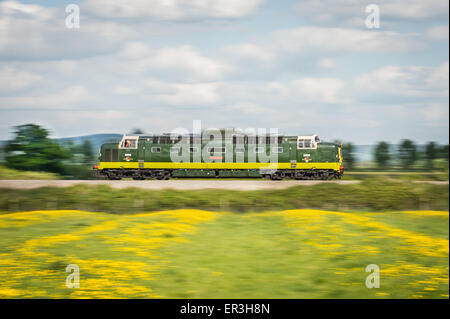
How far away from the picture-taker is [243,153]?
39.9 meters

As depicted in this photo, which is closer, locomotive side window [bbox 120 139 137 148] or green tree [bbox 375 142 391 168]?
locomotive side window [bbox 120 139 137 148]

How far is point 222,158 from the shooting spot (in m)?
39.7

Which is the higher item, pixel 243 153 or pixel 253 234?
pixel 243 153

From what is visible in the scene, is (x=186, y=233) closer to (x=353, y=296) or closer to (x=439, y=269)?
(x=353, y=296)

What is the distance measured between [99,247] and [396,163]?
49.5 meters

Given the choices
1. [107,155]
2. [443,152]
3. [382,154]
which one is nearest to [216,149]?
[107,155]

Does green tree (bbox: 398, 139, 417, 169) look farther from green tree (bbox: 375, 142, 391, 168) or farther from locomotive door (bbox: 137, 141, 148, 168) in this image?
locomotive door (bbox: 137, 141, 148, 168)

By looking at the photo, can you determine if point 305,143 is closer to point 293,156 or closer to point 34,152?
point 293,156

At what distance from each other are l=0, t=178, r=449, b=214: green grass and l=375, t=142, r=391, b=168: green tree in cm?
2729

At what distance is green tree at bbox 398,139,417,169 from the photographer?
59125 millimetres

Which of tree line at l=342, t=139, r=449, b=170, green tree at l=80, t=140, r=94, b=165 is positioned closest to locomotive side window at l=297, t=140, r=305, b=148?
tree line at l=342, t=139, r=449, b=170

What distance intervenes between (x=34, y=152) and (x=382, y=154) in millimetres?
45598

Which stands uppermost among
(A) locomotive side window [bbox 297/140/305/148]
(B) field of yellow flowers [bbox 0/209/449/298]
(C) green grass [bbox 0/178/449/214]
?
(A) locomotive side window [bbox 297/140/305/148]

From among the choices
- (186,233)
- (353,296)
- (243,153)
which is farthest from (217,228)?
(243,153)
